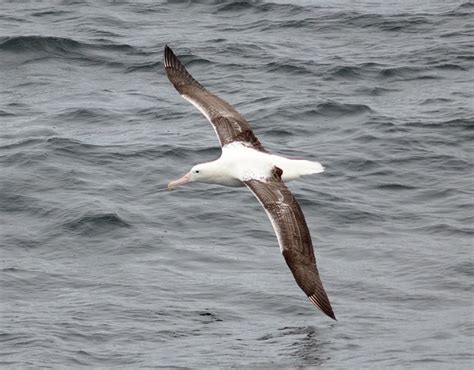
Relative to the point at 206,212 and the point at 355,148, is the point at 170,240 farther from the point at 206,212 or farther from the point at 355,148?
the point at 355,148

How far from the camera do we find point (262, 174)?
53.4ft

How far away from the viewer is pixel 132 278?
655 inches

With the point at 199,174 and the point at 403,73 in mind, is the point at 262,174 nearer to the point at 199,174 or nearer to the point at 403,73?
the point at 199,174

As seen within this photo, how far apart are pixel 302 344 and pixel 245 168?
261cm

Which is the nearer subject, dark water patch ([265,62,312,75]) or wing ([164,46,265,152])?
wing ([164,46,265,152])

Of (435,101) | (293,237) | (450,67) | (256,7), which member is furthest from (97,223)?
(256,7)

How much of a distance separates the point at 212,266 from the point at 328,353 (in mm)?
2934

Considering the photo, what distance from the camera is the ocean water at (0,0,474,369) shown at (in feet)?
49.8

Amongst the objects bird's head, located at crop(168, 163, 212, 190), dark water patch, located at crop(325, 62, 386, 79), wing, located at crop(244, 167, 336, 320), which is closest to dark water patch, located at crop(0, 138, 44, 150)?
bird's head, located at crop(168, 163, 212, 190)

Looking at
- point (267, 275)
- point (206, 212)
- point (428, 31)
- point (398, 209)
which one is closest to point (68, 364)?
point (267, 275)

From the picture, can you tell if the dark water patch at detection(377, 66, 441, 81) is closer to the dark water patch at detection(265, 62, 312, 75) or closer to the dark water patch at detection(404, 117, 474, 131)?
the dark water patch at detection(265, 62, 312, 75)

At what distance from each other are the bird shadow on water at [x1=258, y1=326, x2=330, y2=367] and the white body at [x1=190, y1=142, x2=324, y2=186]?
83.4 inches

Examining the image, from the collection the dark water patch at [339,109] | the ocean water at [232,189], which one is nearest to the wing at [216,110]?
the ocean water at [232,189]

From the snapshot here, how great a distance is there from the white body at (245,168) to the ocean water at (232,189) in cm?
129
